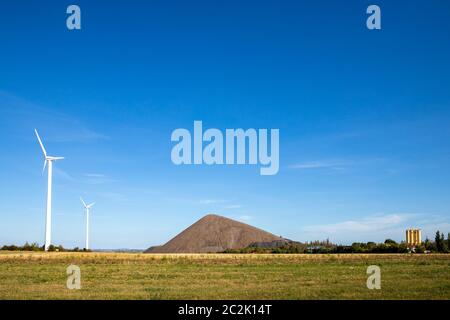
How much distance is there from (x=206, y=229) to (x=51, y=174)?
99.8 meters

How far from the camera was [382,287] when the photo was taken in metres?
26.7

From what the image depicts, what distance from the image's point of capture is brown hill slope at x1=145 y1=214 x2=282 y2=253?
153 meters

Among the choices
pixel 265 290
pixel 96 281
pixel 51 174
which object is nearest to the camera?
pixel 265 290

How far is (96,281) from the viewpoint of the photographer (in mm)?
31578

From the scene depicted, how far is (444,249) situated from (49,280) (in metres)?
85.6

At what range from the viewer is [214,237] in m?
161

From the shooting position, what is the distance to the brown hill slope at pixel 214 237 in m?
153
